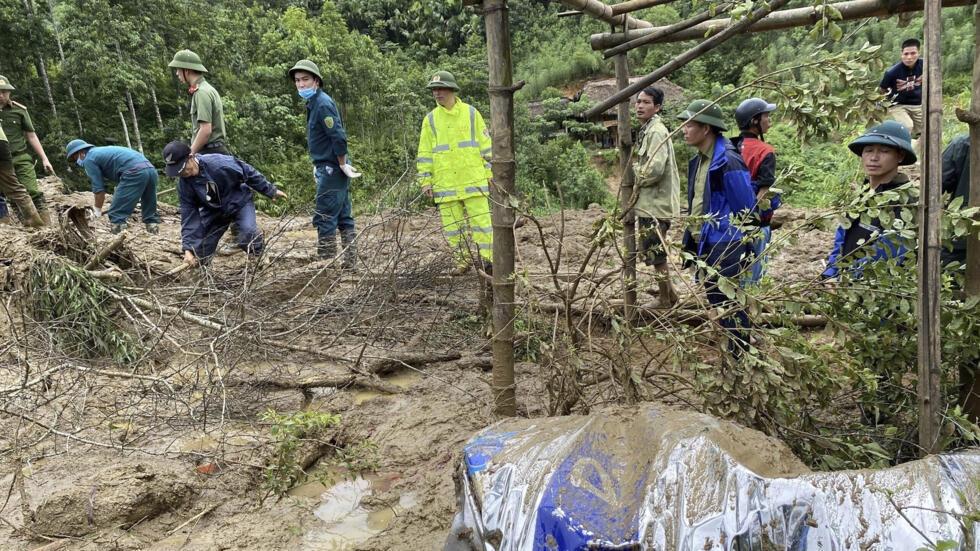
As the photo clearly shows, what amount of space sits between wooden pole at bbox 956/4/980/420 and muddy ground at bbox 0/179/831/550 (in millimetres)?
539

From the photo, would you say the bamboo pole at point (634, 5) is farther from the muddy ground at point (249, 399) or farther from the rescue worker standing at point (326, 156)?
the rescue worker standing at point (326, 156)

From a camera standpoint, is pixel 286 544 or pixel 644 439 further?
pixel 286 544

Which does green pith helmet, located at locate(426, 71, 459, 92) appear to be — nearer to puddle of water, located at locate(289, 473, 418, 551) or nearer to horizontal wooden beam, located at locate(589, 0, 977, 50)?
horizontal wooden beam, located at locate(589, 0, 977, 50)

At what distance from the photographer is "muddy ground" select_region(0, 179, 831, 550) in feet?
8.50

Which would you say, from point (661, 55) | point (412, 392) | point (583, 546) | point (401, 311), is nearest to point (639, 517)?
point (583, 546)

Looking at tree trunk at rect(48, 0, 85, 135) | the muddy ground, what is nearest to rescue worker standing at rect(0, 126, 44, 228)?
the muddy ground

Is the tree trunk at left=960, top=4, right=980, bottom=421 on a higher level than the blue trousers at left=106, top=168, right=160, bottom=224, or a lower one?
lower

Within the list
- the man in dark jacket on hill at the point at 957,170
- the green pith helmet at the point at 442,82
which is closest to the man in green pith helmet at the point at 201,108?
the green pith helmet at the point at 442,82

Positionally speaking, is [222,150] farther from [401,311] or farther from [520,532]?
[520,532]

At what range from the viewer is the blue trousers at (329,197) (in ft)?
17.9

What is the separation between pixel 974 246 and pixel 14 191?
7.66 meters

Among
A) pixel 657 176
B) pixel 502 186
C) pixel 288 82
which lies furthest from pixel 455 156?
pixel 288 82

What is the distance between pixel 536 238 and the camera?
7.83 metres

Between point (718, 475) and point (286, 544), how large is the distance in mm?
1747
